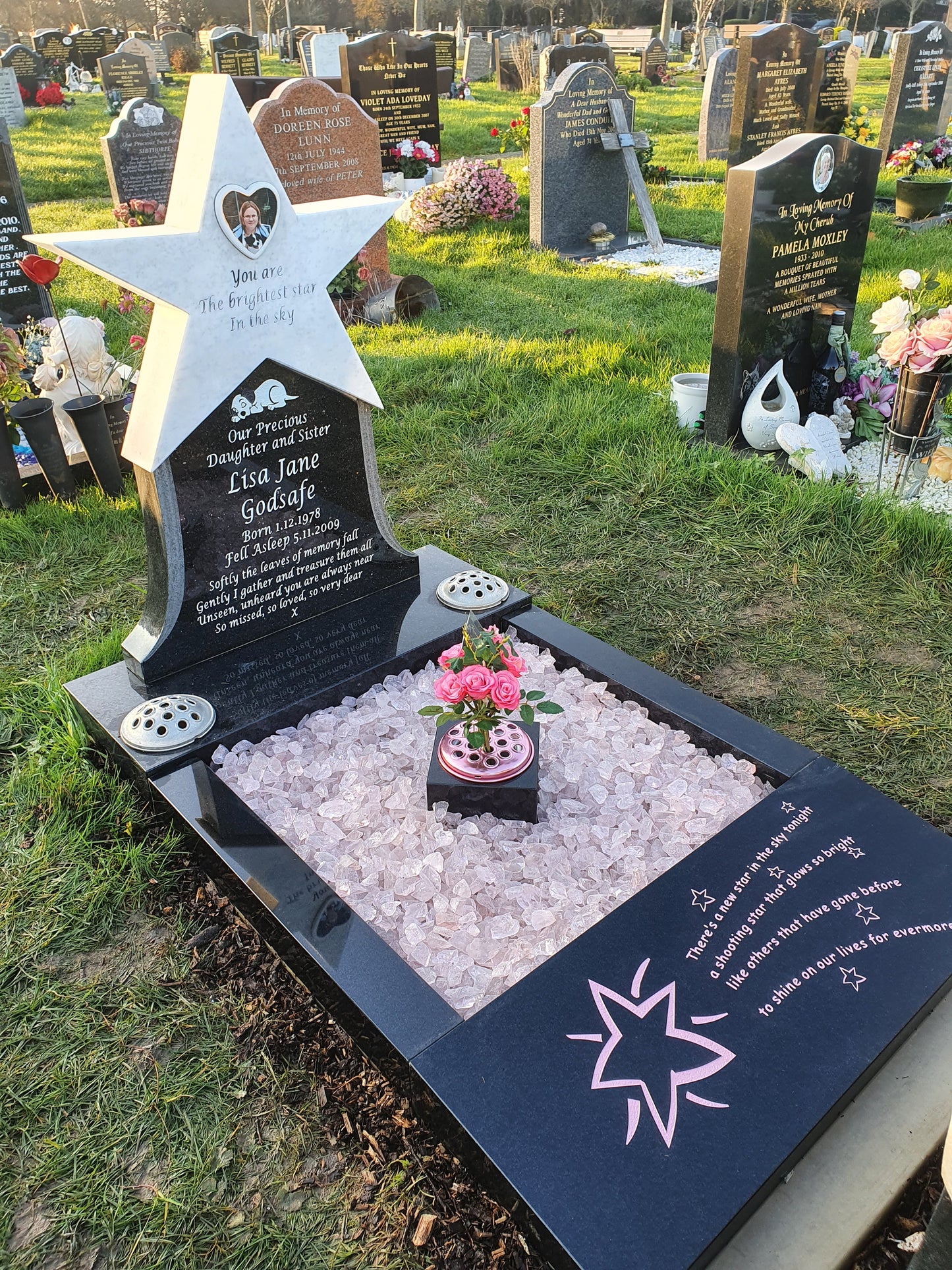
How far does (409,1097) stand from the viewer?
1938mm

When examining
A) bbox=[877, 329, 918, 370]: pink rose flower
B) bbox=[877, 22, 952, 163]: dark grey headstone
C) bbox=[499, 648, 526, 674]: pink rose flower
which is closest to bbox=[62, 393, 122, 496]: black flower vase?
bbox=[499, 648, 526, 674]: pink rose flower

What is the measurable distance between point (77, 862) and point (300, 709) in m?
0.78

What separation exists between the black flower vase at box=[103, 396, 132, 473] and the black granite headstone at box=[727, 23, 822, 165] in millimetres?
5391

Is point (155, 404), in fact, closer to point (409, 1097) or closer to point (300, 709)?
point (300, 709)

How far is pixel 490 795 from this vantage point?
8.46ft

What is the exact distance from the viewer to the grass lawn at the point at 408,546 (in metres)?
1.97

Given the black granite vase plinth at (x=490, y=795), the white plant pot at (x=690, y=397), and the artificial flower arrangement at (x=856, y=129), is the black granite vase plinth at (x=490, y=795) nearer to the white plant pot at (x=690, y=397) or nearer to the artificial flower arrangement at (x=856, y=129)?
the white plant pot at (x=690, y=397)

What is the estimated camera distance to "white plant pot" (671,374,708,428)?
204 inches

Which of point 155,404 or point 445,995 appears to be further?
point 155,404

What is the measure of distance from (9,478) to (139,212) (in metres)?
5.25

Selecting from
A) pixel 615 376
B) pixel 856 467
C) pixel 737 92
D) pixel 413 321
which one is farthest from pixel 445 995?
pixel 737 92

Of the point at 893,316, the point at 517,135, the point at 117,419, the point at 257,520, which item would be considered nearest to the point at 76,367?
the point at 117,419

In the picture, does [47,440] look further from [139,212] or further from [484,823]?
[139,212]

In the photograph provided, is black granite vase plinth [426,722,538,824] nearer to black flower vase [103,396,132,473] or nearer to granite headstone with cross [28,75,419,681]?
granite headstone with cross [28,75,419,681]
